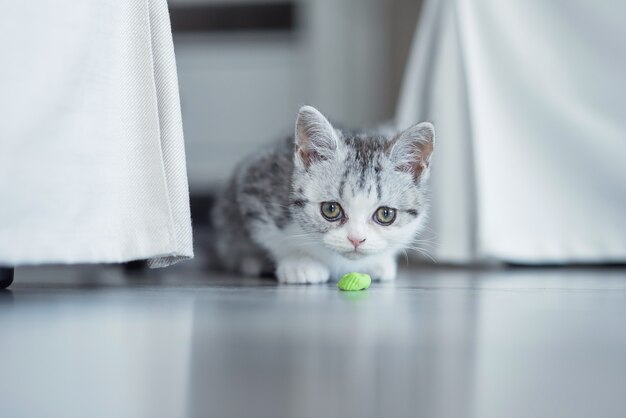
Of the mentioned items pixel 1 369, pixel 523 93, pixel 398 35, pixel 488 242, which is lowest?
pixel 1 369

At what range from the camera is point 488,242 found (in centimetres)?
201

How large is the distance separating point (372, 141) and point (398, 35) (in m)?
2.93

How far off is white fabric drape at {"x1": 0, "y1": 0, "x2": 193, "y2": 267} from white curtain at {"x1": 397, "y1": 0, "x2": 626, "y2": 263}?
0.98 meters

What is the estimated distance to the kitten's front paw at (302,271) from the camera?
1702 mm

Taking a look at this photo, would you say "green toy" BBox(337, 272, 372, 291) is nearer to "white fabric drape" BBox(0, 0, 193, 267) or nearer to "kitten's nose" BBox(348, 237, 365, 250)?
"kitten's nose" BBox(348, 237, 365, 250)

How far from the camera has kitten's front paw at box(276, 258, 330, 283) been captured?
1.70 meters

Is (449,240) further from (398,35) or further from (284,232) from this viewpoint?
(398,35)

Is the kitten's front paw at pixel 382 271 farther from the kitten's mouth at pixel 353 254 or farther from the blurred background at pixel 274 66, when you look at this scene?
the blurred background at pixel 274 66

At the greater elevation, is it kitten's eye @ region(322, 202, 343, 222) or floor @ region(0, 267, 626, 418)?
kitten's eye @ region(322, 202, 343, 222)

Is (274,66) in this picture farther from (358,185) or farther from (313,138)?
(358,185)

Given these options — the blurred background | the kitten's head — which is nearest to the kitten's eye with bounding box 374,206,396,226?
the kitten's head

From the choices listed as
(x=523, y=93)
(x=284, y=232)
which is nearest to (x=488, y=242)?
(x=523, y=93)

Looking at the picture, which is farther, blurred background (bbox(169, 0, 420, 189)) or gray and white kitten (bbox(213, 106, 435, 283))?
blurred background (bbox(169, 0, 420, 189))

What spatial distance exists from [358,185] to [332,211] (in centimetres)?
9
